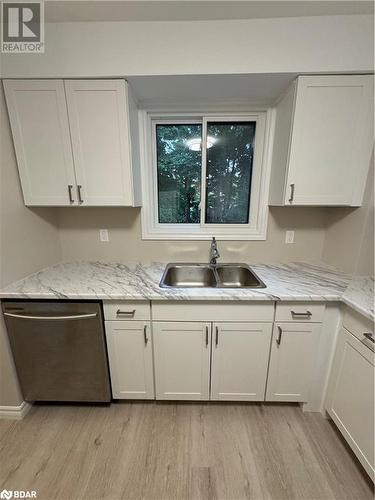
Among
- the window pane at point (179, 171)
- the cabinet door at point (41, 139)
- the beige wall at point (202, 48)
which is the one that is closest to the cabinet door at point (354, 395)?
the window pane at point (179, 171)

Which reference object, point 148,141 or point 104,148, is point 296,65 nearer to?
point 148,141

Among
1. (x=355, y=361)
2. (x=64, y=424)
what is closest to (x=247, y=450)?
(x=355, y=361)

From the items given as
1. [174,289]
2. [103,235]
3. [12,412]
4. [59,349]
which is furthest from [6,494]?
[103,235]

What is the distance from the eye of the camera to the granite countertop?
1300 mm

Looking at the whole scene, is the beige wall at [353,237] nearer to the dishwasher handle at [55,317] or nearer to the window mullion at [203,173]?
the window mullion at [203,173]

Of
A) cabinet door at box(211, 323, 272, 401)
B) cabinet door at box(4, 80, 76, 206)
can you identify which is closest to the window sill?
cabinet door at box(4, 80, 76, 206)

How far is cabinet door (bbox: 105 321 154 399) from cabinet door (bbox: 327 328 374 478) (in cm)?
124

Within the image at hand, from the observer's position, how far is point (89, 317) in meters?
1.35

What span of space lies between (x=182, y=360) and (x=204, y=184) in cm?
145

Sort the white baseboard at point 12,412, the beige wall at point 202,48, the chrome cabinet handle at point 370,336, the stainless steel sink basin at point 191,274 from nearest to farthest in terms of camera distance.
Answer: the chrome cabinet handle at point 370,336
the beige wall at point 202,48
the white baseboard at point 12,412
the stainless steel sink basin at point 191,274

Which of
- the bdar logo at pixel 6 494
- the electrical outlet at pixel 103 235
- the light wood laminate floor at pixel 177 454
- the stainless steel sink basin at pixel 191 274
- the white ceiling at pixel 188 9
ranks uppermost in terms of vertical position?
the white ceiling at pixel 188 9

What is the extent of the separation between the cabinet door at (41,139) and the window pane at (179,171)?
0.76m

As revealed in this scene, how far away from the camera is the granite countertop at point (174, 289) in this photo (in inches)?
51.2

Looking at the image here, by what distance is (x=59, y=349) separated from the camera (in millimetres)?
1404
